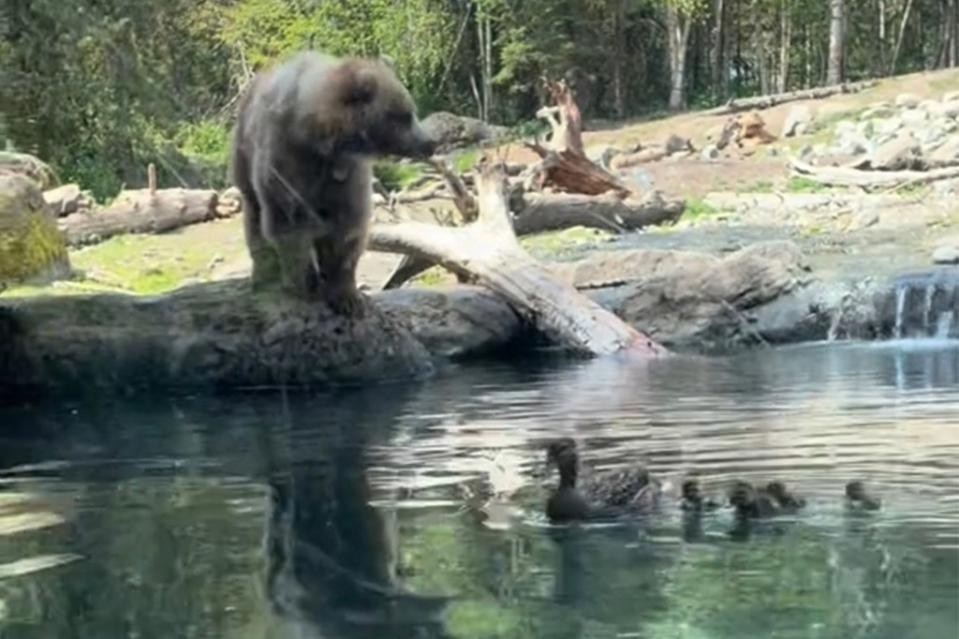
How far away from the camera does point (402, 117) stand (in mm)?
13227

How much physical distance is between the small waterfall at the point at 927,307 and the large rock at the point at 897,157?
30.6 feet

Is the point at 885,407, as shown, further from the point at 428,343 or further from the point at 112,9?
the point at 112,9

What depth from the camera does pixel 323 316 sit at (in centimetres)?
1382

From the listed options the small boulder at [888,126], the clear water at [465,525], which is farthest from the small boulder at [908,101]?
the clear water at [465,525]

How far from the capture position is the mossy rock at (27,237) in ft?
55.6

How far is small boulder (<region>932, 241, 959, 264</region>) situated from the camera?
18688 mm

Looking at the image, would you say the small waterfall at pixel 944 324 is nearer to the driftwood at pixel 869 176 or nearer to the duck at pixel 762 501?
the driftwood at pixel 869 176

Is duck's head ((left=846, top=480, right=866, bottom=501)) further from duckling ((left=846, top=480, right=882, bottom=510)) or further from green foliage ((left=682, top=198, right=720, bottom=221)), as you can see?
green foliage ((left=682, top=198, right=720, bottom=221))

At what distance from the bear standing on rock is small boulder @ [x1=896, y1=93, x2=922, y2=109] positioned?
21.1 metres

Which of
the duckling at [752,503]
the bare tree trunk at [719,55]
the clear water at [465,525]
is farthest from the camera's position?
the bare tree trunk at [719,55]

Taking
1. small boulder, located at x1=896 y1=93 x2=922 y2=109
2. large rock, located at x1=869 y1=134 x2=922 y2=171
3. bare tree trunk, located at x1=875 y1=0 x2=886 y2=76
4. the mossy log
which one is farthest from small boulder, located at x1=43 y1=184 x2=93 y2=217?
bare tree trunk, located at x1=875 y1=0 x2=886 y2=76

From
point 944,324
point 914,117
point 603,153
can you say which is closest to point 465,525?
point 944,324

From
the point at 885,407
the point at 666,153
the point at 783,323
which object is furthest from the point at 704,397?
the point at 666,153

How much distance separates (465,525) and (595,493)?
534mm
